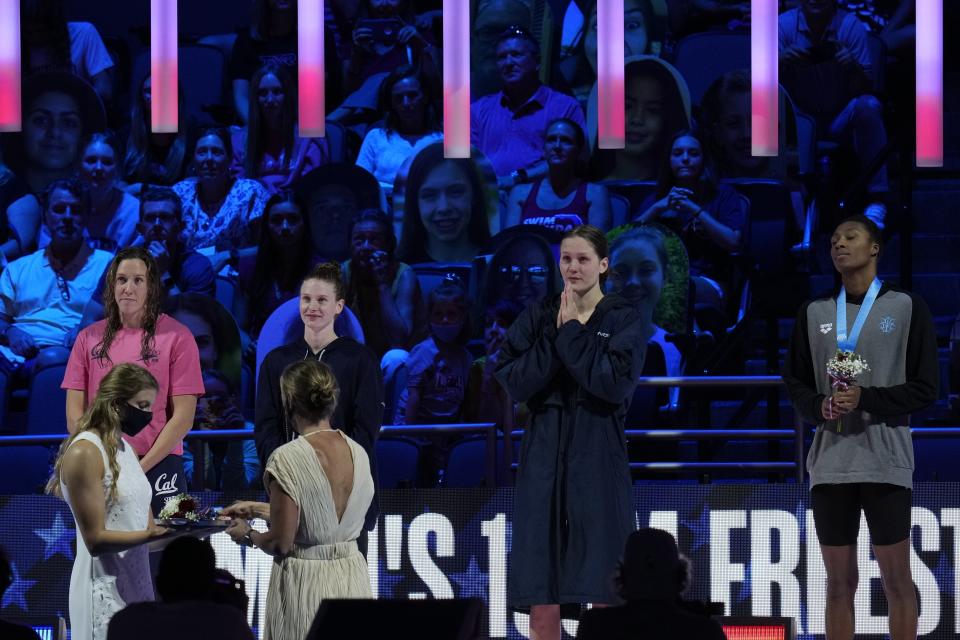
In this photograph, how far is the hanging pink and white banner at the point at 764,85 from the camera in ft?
15.4

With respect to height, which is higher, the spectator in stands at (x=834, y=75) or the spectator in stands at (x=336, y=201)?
the spectator in stands at (x=834, y=75)

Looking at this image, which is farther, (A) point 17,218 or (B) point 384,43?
(A) point 17,218

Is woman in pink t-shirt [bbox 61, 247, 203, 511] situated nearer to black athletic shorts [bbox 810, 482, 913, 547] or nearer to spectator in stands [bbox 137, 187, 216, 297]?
black athletic shorts [bbox 810, 482, 913, 547]

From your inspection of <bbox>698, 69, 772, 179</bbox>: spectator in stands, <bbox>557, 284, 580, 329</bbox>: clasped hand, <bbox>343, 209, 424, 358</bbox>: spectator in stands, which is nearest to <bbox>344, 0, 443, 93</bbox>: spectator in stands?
<bbox>343, 209, 424, 358</bbox>: spectator in stands

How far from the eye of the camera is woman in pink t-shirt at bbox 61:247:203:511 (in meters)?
4.84

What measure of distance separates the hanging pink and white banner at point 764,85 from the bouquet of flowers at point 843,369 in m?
0.67

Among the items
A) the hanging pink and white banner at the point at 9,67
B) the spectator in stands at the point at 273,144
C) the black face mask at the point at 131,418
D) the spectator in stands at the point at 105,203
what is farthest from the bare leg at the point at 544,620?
the spectator in stands at the point at 105,203

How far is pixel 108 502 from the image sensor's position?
4.12 meters

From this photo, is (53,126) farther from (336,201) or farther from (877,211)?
(877,211)

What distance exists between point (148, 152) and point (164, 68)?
6740 millimetres

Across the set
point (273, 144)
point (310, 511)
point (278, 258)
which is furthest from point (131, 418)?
point (273, 144)

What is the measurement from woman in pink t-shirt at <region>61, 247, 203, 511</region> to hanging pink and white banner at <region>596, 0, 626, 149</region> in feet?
4.89

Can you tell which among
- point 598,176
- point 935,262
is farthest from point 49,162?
point 935,262

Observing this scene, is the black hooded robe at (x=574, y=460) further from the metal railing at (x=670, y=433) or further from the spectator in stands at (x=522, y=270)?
the spectator in stands at (x=522, y=270)
